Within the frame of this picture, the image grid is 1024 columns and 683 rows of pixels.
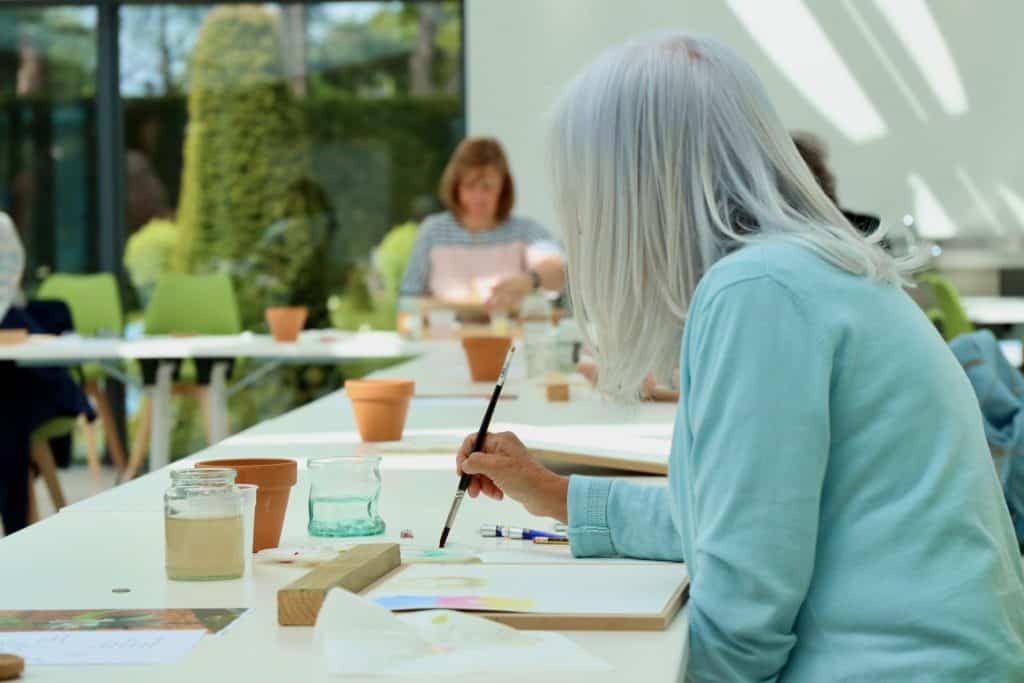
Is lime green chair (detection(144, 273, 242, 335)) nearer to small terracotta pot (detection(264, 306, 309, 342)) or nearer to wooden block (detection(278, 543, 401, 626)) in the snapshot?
small terracotta pot (detection(264, 306, 309, 342))

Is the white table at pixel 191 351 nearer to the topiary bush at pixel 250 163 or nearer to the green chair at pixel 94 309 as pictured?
the green chair at pixel 94 309

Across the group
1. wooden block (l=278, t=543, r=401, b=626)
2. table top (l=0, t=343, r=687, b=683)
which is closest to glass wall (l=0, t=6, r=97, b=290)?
table top (l=0, t=343, r=687, b=683)

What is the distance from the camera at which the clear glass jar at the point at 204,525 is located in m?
1.39

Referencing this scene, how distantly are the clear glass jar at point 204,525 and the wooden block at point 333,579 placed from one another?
0.12m

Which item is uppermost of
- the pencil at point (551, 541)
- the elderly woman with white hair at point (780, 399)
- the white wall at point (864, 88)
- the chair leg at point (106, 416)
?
the white wall at point (864, 88)

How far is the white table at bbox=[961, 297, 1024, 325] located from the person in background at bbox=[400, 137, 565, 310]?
5.64 ft

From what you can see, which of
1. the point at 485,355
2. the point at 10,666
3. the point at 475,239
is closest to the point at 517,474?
the point at 10,666

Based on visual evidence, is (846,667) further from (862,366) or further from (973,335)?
(973,335)

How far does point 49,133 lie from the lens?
7.87 m

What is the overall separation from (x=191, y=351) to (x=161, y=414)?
47 cm

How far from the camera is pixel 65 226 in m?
7.89

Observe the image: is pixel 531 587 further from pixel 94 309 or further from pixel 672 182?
pixel 94 309

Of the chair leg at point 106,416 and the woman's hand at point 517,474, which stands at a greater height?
the woman's hand at point 517,474

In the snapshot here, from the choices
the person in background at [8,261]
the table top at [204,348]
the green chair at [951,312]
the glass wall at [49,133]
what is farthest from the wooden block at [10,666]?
the glass wall at [49,133]
